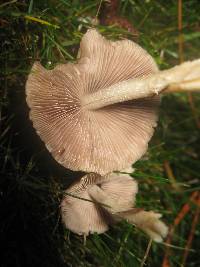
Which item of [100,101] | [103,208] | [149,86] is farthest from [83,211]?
[149,86]

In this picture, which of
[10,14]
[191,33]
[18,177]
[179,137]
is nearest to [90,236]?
[18,177]

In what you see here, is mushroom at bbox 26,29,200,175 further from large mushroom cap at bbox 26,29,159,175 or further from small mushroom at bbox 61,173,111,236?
small mushroom at bbox 61,173,111,236

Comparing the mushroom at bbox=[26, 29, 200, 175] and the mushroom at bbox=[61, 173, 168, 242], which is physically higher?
the mushroom at bbox=[26, 29, 200, 175]

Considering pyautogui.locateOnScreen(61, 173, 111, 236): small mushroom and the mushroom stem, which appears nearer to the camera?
the mushroom stem

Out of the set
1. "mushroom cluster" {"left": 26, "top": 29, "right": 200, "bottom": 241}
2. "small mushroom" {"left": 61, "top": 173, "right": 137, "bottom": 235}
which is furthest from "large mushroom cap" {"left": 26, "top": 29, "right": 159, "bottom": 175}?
"small mushroom" {"left": 61, "top": 173, "right": 137, "bottom": 235}

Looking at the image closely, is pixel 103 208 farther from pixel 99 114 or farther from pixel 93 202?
pixel 99 114

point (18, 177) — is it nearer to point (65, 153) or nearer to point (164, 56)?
point (65, 153)
